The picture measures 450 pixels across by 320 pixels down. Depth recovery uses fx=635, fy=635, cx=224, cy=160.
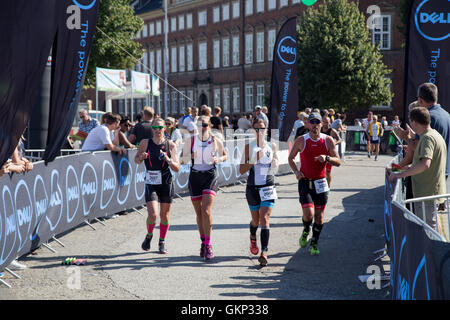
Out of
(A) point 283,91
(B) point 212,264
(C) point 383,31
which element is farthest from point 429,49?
(C) point 383,31

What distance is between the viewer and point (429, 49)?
9.48 metres

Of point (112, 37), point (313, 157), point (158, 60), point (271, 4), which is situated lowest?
point (313, 157)

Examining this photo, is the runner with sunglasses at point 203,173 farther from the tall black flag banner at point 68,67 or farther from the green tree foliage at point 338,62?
the green tree foliage at point 338,62

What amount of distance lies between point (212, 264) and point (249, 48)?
5385cm

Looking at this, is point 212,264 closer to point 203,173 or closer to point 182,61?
point 203,173

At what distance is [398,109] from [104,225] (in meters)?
37.6

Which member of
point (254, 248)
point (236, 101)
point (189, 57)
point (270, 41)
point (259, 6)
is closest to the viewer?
point (254, 248)

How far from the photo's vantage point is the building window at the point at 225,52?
63.8 metres

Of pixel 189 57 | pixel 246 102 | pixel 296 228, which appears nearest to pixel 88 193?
pixel 296 228

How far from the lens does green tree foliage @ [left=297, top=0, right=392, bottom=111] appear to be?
39.8 meters

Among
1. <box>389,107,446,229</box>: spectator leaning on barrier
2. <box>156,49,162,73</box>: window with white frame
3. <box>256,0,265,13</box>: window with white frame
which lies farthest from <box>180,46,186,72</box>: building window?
<box>389,107,446,229</box>: spectator leaning on barrier

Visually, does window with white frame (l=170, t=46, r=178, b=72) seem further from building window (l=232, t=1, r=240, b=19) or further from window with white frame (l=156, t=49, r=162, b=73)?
building window (l=232, t=1, r=240, b=19)

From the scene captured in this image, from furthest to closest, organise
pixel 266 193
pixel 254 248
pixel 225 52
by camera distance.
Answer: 1. pixel 225 52
2. pixel 254 248
3. pixel 266 193
